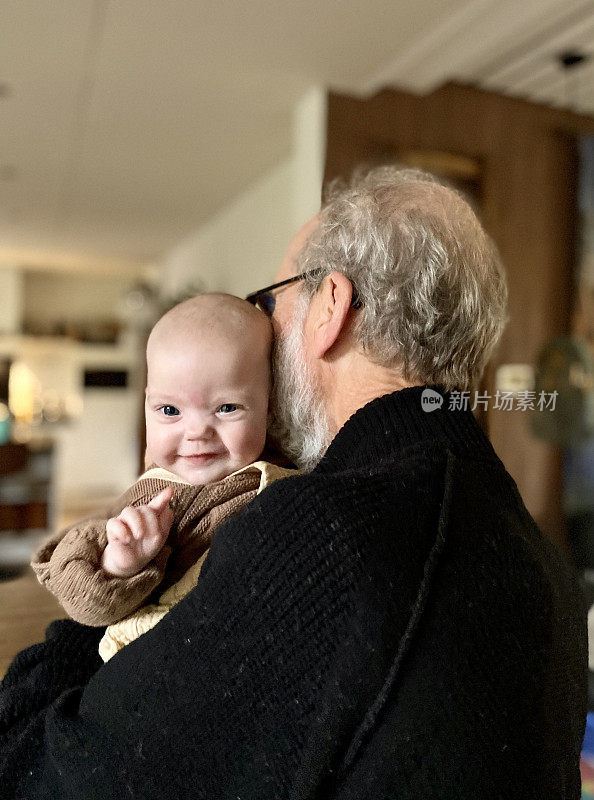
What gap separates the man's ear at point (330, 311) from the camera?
685 mm

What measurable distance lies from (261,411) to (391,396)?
0.19 meters

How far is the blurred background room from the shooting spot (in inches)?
88.5

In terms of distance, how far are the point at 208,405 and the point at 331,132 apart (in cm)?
218

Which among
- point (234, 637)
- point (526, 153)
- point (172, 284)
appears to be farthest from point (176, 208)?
point (234, 637)

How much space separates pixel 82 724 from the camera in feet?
1.97

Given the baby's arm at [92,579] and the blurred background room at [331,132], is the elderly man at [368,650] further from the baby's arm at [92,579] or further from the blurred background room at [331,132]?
the blurred background room at [331,132]

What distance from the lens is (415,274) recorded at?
26.2 inches

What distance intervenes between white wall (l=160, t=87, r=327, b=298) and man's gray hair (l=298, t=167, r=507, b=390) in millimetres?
812

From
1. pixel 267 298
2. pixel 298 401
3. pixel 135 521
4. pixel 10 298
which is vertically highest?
pixel 10 298

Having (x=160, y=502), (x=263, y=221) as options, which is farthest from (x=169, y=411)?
(x=263, y=221)

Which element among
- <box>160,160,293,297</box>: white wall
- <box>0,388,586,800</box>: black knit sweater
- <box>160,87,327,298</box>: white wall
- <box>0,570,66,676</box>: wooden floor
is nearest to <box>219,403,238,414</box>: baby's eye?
<box>0,388,586,800</box>: black knit sweater

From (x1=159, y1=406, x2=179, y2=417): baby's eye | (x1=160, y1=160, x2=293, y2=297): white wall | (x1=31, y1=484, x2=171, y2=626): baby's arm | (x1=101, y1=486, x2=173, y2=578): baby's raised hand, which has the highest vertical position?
(x1=160, y1=160, x2=293, y2=297): white wall

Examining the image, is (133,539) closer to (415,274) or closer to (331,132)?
(415,274)

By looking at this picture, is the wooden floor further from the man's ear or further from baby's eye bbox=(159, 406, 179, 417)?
the man's ear
